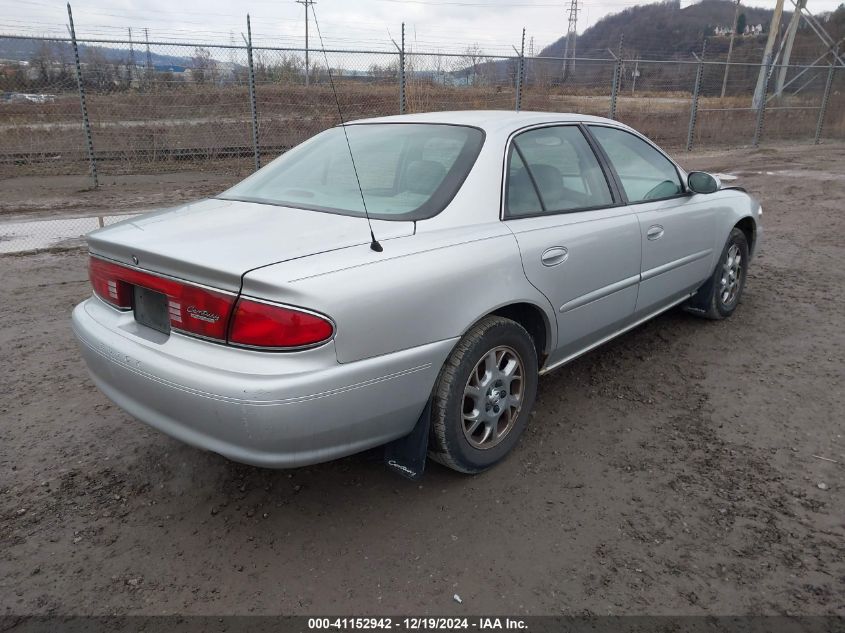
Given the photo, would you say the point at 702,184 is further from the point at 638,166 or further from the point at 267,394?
the point at 267,394

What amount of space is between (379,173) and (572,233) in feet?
3.25

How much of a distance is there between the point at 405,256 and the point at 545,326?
0.99 meters

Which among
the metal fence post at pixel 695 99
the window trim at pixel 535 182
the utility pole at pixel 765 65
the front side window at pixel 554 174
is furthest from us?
the utility pole at pixel 765 65

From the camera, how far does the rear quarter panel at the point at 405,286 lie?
2.13 m

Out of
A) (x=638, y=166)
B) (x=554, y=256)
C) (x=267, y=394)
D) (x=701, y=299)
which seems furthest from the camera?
(x=701, y=299)

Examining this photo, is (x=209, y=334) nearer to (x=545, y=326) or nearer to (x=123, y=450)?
(x=123, y=450)

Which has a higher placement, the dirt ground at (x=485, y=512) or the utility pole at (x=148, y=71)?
the utility pole at (x=148, y=71)

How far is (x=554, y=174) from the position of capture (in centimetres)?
329

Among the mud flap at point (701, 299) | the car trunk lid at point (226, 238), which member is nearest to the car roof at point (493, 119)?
the car trunk lid at point (226, 238)

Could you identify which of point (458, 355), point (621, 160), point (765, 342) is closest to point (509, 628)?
point (458, 355)

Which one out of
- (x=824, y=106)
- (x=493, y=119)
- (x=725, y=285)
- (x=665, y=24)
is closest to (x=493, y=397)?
(x=493, y=119)

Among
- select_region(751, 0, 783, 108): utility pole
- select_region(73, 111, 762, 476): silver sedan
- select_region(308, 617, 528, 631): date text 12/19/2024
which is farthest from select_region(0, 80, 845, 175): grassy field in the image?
select_region(308, 617, 528, 631): date text 12/19/2024

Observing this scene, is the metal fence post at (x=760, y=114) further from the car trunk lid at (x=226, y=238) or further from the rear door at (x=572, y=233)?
the car trunk lid at (x=226, y=238)

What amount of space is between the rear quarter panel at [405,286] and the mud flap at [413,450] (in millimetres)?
359
